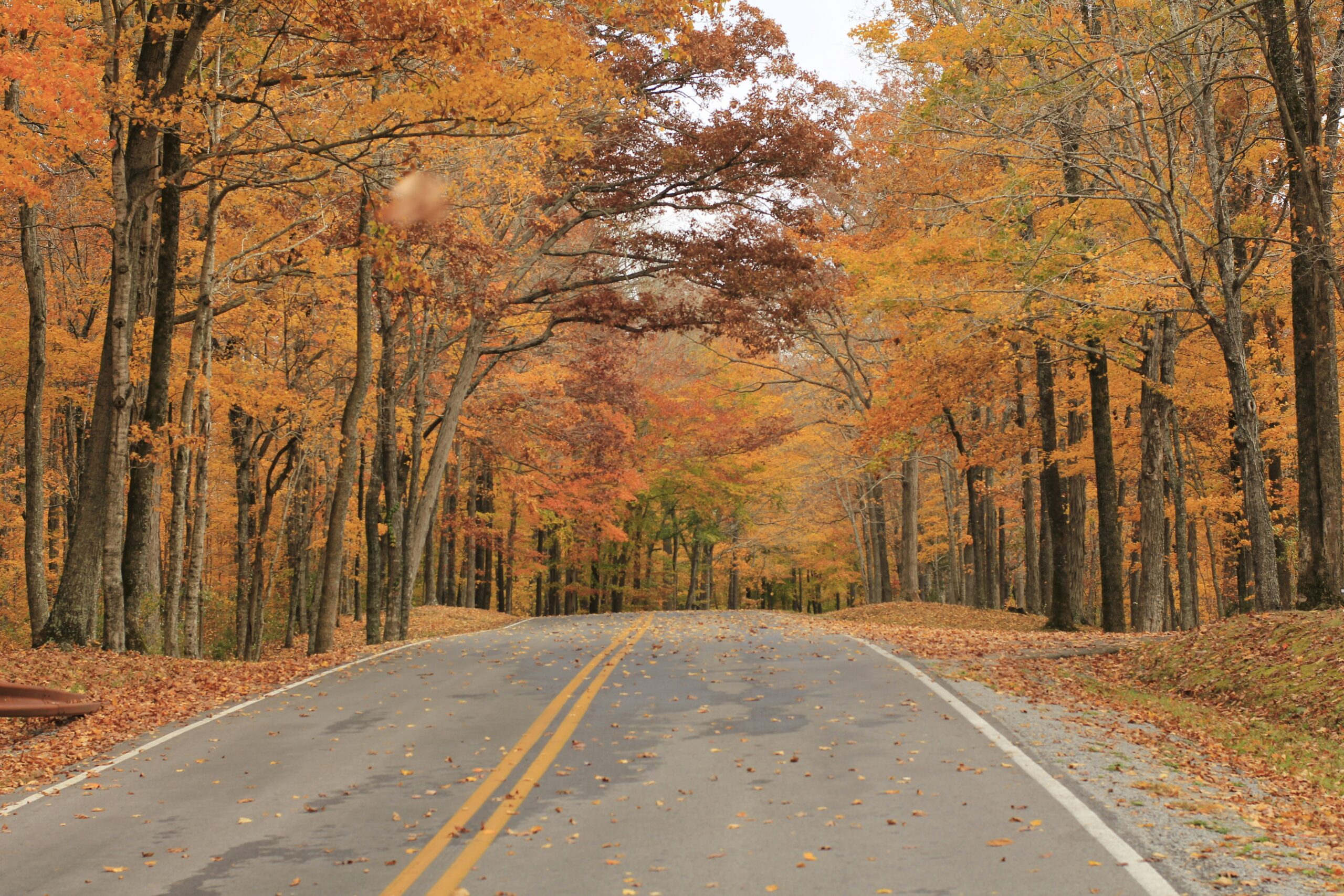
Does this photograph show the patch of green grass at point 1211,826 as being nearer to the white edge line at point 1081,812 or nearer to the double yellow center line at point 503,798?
the white edge line at point 1081,812

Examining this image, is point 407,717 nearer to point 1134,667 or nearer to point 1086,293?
point 1134,667

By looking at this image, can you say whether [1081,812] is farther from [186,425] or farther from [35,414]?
[35,414]

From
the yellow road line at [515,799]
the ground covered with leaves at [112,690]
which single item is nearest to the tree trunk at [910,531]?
the ground covered with leaves at [112,690]

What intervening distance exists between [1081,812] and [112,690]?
10578mm

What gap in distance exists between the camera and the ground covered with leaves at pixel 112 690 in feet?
29.1

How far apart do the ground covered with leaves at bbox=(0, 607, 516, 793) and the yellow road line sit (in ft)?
12.2

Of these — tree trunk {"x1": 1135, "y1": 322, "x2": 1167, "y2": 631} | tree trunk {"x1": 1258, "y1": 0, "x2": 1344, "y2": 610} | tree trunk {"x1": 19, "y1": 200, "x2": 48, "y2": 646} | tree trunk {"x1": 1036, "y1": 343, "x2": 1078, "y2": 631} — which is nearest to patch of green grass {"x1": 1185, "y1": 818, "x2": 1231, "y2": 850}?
tree trunk {"x1": 1258, "y1": 0, "x2": 1344, "y2": 610}

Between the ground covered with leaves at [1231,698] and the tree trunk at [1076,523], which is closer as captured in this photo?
the ground covered with leaves at [1231,698]

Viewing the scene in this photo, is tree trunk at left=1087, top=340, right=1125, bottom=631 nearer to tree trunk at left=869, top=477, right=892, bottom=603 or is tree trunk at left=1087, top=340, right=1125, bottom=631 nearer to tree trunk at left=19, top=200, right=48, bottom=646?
tree trunk at left=869, top=477, right=892, bottom=603

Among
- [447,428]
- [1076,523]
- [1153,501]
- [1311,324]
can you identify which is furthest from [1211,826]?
[1076,523]

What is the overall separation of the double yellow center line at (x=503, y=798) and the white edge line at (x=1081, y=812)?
3.43m

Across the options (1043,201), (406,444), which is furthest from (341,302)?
(1043,201)

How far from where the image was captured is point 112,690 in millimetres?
11984

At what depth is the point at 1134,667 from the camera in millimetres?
13836
